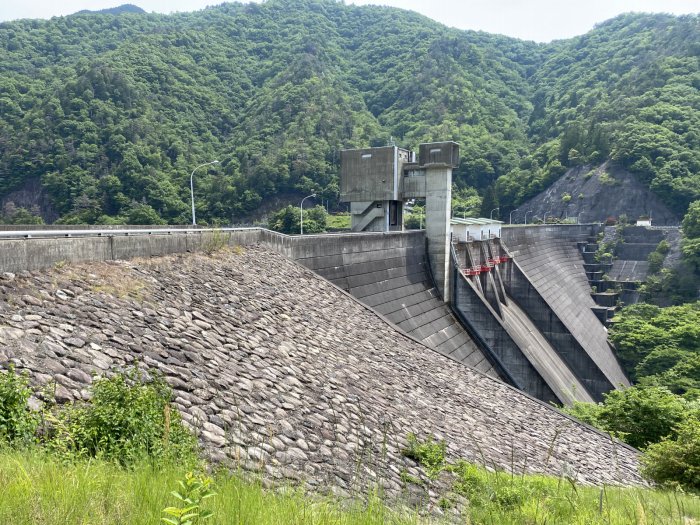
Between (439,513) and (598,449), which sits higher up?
(439,513)

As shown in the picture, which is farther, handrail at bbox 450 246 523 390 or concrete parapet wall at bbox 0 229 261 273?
handrail at bbox 450 246 523 390

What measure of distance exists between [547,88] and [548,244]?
100293 millimetres

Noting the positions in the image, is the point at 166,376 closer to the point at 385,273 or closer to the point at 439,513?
the point at 439,513

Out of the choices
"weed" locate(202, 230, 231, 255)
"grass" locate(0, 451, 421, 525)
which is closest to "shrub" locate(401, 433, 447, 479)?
"grass" locate(0, 451, 421, 525)

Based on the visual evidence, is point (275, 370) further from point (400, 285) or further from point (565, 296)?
point (565, 296)

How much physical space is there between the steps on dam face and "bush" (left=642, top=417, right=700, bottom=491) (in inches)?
252

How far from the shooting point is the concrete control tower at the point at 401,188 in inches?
821

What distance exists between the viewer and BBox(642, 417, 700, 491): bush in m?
7.75

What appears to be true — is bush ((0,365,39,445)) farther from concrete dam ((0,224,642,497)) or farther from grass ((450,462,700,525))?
grass ((450,462,700,525))

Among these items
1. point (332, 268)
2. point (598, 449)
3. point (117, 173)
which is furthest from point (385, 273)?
point (117, 173)

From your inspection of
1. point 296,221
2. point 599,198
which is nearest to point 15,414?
point 296,221

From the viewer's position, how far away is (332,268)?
1573cm

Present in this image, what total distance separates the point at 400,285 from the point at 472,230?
25.6ft

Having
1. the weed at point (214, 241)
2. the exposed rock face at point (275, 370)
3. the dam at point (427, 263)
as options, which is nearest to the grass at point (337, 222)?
the dam at point (427, 263)
